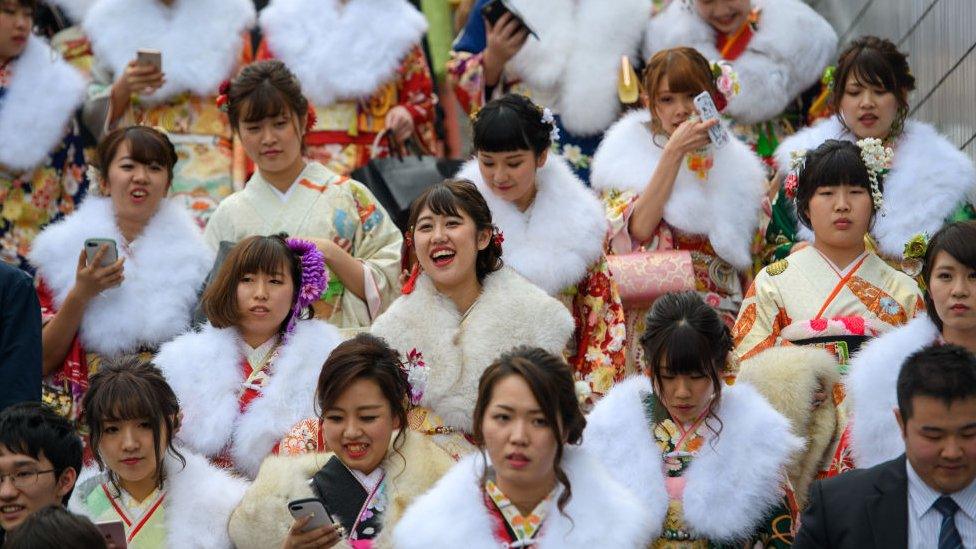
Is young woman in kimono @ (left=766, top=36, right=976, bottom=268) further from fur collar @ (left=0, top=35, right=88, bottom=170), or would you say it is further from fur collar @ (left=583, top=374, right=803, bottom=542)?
fur collar @ (left=0, top=35, right=88, bottom=170)

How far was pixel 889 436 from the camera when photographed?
19.0ft

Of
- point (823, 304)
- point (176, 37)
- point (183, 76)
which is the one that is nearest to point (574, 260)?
point (823, 304)

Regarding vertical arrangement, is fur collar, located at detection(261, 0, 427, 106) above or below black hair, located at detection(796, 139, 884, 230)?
above

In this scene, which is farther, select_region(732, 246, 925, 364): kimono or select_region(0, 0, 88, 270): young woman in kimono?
select_region(0, 0, 88, 270): young woman in kimono

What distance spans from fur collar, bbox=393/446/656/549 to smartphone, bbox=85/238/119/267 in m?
2.71

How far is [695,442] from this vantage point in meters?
5.77

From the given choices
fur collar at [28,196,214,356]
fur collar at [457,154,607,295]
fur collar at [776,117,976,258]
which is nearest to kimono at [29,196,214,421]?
fur collar at [28,196,214,356]

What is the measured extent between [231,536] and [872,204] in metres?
3.10

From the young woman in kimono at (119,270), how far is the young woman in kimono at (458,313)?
1429 mm

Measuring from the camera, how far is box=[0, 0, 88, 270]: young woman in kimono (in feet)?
27.9

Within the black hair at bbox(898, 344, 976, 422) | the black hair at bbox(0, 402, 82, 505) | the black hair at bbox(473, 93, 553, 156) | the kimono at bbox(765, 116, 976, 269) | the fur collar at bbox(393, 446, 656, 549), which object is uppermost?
the black hair at bbox(473, 93, 553, 156)

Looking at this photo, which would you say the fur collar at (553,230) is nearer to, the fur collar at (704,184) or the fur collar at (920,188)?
the fur collar at (704,184)

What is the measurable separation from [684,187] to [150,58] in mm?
2904

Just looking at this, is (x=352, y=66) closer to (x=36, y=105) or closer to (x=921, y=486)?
(x=36, y=105)
